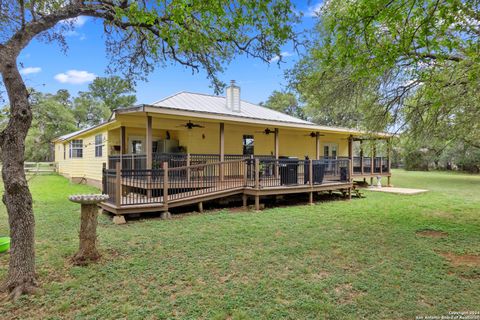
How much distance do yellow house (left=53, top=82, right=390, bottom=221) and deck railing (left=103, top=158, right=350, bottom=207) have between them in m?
0.05

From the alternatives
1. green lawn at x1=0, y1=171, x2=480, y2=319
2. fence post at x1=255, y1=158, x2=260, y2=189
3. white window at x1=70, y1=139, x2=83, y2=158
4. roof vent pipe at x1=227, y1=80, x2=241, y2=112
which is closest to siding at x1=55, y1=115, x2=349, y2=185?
white window at x1=70, y1=139, x2=83, y2=158

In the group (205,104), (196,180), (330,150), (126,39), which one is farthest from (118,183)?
(330,150)

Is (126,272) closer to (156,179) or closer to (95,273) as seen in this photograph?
(95,273)

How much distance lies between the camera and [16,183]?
3.60 meters

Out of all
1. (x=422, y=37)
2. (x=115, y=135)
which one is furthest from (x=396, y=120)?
(x=115, y=135)

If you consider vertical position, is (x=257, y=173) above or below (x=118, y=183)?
above

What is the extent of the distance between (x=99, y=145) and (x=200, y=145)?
6.40 m

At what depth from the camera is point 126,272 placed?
429cm

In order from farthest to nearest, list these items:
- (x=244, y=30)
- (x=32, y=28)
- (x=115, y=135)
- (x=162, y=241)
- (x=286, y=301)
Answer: (x=115, y=135), (x=162, y=241), (x=244, y=30), (x=32, y=28), (x=286, y=301)

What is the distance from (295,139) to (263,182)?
22.8 feet

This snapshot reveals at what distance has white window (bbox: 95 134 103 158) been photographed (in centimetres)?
1529

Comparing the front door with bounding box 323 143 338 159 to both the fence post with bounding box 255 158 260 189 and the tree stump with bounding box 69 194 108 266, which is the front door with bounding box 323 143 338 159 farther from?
the tree stump with bounding box 69 194 108 266

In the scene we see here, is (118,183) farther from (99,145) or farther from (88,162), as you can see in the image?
(88,162)

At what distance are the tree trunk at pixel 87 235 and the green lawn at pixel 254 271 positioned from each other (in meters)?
0.25
